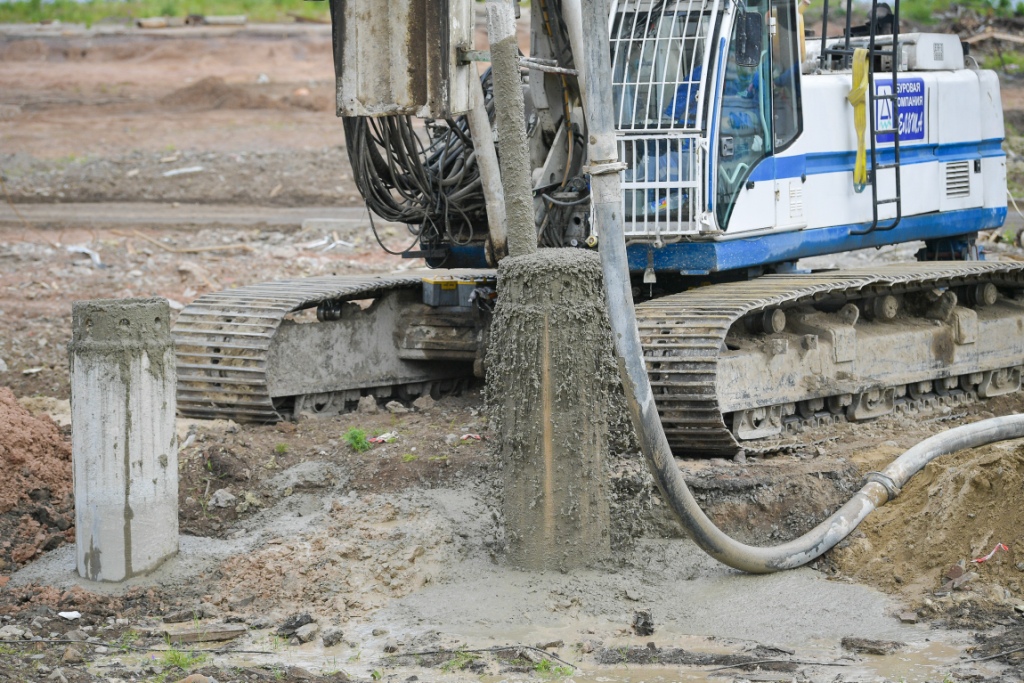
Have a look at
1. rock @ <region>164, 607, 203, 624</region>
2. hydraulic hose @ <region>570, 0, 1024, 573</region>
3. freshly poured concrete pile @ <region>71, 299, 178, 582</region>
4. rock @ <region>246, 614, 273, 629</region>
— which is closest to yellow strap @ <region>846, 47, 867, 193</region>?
hydraulic hose @ <region>570, 0, 1024, 573</region>

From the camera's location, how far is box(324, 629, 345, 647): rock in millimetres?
5363

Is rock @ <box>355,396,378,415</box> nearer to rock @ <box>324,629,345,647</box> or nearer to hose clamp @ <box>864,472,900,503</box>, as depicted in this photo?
rock @ <box>324,629,345,647</box>

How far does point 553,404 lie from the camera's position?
576 cm

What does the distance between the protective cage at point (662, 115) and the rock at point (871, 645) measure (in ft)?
9.83

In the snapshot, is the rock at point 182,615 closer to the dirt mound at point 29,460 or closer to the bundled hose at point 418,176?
the dirt mound at point 29,460

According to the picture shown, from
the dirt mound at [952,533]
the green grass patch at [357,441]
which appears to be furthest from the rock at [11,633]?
the dirt mound at [952,533]

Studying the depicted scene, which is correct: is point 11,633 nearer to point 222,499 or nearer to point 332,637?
point 332,637

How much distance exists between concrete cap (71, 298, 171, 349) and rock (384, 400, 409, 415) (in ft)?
9.37

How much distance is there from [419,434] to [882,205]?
3.58 m

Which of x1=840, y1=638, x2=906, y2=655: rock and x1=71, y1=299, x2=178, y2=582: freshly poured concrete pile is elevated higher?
x1=71, y1=299, x2=178, y2=582: freshly poured concrete pile

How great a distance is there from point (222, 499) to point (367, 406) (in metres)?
2.08

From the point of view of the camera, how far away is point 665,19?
789cm

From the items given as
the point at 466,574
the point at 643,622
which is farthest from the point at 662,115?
the point at 643,622

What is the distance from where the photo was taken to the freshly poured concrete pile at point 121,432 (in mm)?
5766
